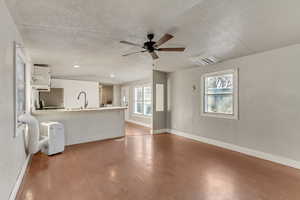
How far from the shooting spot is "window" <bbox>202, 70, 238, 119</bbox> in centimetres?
406

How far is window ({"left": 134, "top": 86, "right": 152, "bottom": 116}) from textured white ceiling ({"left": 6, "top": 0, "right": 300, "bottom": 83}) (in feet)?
14.1

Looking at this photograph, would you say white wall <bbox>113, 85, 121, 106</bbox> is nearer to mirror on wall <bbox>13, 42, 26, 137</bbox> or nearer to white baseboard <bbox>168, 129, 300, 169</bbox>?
white baseboard <bbox>168, 129, 300, 169</bbox>

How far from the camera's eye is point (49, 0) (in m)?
1.75

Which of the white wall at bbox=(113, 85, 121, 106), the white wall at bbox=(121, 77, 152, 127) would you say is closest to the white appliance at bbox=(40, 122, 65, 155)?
the white wall at bbox=(121, 77, 152, 127)

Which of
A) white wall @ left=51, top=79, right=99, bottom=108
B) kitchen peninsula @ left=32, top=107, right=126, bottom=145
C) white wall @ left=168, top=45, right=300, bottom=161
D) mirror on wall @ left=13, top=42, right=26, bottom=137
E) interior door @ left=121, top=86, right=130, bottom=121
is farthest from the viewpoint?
interior door @ left=121, top=86, right=130, bottom=121

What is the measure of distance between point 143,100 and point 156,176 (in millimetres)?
5513

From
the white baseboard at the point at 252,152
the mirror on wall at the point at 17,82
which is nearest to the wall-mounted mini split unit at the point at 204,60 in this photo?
the white baseboard at the point at 252,152

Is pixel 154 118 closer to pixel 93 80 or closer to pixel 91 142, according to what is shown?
pixel 91 142

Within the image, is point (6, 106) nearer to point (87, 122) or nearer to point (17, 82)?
point (17, 82)

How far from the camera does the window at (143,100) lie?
25.0 feet

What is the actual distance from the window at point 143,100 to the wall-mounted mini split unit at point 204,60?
3.40 m

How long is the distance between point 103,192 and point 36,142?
182 cm

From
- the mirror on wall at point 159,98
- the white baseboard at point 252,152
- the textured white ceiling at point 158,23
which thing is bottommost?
the white baseboard at point 252,152

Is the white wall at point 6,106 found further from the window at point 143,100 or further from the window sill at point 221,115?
the window at point 143,100
